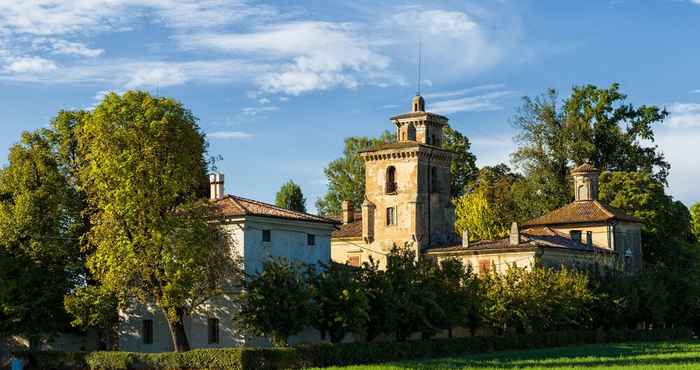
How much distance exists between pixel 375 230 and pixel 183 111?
32.3 meters

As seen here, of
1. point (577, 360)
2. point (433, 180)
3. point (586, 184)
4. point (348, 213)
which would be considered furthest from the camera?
point (348, 213)

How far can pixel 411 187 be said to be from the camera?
73375 millimetres

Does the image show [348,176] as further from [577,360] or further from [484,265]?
[577,360]

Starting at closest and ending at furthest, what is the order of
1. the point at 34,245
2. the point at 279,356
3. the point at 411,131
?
the point at 279,356 < the point at 34,245 < the point at 411,131

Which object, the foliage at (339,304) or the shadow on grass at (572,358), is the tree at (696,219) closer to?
the shadow on grass at (572,358)

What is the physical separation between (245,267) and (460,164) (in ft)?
171

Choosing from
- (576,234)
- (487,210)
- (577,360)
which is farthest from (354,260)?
(577,360)

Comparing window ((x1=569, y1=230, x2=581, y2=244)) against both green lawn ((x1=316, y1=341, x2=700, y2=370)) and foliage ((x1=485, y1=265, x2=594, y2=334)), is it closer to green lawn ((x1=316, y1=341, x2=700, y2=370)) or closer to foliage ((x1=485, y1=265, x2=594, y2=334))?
foliage ((x1=485, y1=265, x2=594, y2=334))

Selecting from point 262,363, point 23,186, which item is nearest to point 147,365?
point 262,363

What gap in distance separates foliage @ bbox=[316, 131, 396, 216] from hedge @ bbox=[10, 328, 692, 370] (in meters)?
47.0

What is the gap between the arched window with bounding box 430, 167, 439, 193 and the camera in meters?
74.7

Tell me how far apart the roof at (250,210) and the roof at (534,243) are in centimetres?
1673

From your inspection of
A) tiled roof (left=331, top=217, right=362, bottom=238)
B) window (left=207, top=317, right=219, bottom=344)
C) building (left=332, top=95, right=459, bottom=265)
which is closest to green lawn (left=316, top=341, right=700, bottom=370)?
window (left=207, top=317, right=219, bottom=344)

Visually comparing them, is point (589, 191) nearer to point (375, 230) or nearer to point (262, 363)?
point (375, 230)
